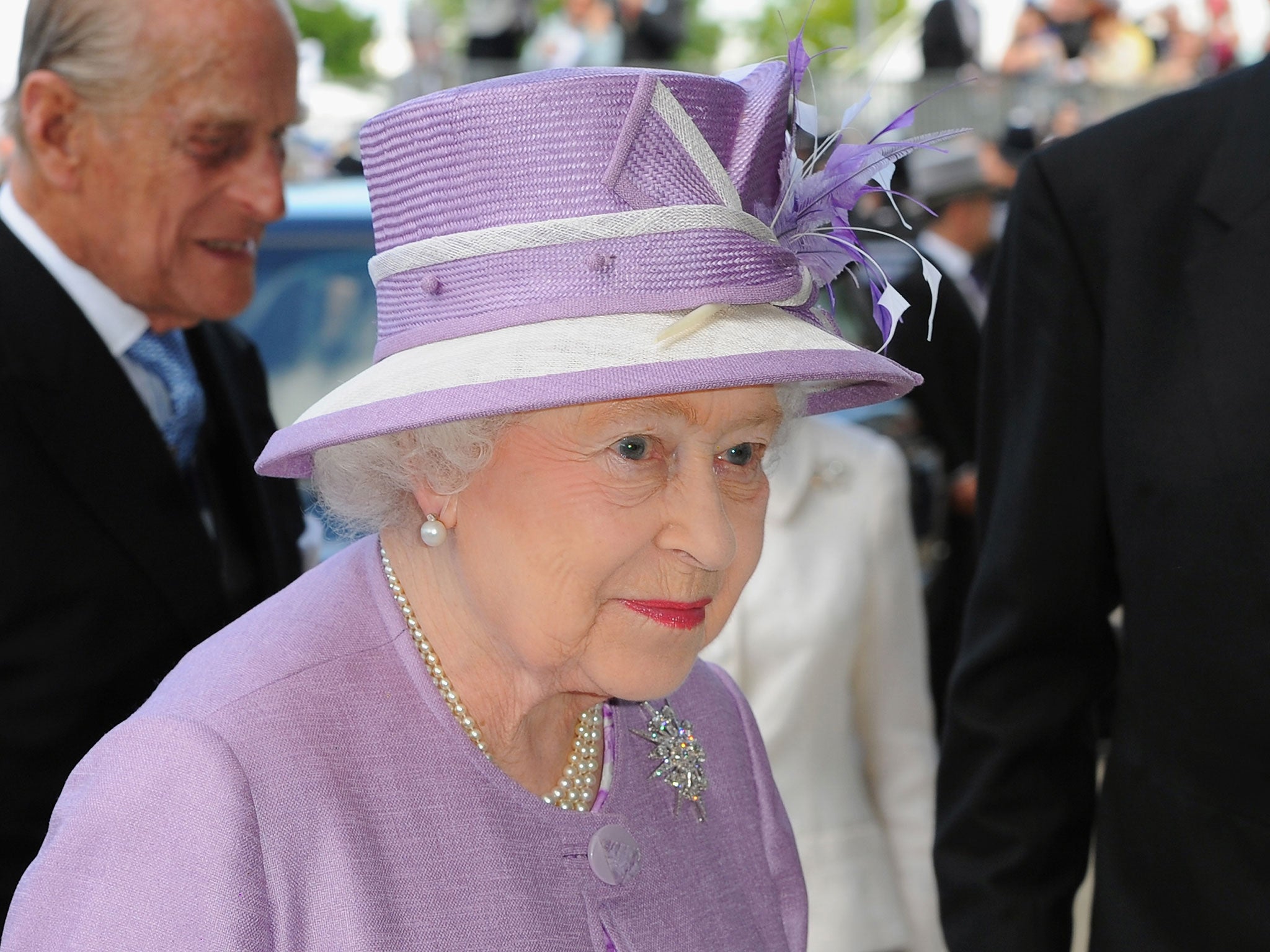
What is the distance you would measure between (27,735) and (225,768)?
3.17 ft

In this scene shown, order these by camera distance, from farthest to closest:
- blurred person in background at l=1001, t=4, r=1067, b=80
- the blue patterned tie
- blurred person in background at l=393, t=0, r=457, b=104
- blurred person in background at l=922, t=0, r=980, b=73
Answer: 1. blurred person in background at l=1001, t=4, r=1067, b=80
2. blurred person in background at l=922, t=0, r=980, b=73
3. blurred person in background at l=393, t=0, r=457, b=104
4. the blue patterned tie

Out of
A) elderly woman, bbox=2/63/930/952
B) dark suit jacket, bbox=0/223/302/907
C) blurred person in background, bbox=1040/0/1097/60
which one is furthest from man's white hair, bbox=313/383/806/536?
blurred person in background, bbox=1040/0/1097/60

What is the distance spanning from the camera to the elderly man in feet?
7.61

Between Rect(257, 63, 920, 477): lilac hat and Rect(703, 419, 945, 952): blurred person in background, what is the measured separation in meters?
1.28

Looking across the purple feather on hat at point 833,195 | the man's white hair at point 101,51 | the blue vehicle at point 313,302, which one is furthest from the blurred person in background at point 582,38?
the purple feather on hat at point 833,195

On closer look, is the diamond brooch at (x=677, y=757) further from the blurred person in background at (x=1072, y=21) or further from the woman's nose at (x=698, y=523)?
the blurred person in background at (x=1072, y=21)

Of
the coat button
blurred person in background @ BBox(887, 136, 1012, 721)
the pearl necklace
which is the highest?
the pearl necklace

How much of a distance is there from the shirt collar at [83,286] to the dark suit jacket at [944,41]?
467 inches

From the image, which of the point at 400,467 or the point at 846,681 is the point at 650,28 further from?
the point at 400,467

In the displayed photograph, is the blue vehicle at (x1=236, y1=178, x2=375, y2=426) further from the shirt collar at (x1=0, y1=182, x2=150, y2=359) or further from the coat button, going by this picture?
the coat button

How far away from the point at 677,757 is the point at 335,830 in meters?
0.51

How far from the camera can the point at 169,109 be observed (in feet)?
8.68

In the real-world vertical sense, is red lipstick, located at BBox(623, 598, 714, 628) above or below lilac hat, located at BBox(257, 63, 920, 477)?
below

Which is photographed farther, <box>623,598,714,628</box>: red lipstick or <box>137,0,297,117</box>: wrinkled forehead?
<box>137,0,297,117</box>: wrinkled forehead
